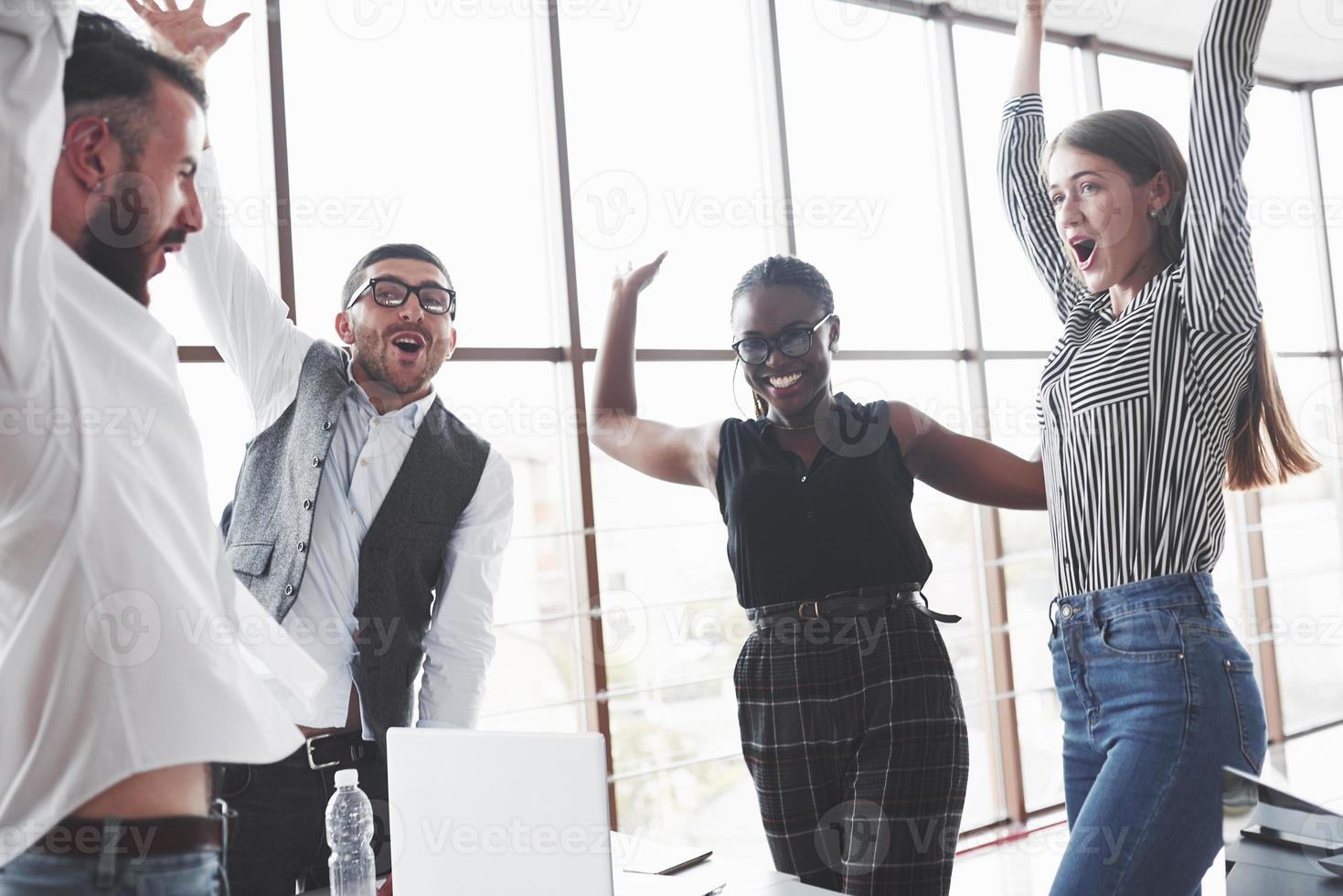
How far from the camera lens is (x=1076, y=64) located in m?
5.12

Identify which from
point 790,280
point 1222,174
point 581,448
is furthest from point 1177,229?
point 581,448

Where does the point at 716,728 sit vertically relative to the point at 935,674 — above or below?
below

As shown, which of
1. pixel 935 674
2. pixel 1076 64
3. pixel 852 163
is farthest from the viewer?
pixel 1076 64

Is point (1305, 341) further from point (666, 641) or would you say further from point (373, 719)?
point (373, 719)

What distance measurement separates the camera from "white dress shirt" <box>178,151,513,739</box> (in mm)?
1982

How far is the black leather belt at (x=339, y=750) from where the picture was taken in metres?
1.93

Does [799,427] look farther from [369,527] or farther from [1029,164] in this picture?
[369,527]

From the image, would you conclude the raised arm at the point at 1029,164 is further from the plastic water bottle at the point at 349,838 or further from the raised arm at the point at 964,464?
the plastic water bottle at the point at 349,838

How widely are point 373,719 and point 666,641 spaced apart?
1.98 m

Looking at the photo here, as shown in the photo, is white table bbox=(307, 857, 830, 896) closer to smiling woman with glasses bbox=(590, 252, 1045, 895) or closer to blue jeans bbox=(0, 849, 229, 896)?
smiling woman with glasses bbox=(590, 252, 1045, 895)

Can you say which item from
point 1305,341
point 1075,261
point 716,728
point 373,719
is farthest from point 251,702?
point 1305,341

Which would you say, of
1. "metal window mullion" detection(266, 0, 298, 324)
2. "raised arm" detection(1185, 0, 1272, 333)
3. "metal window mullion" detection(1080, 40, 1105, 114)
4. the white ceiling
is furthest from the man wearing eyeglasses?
"metal window mullion" detection(1080, 40, 1105, 114)

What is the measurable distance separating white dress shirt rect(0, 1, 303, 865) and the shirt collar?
49.2 inches

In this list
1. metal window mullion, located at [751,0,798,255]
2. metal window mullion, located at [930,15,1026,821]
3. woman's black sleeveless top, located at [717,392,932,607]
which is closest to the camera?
woman's black sleeveless top, located at [717,392,932,607]
